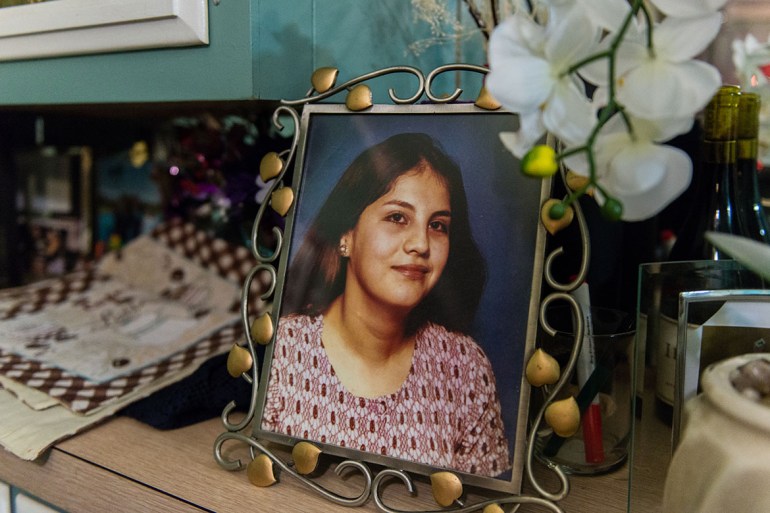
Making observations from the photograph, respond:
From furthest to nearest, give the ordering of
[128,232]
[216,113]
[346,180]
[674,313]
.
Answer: [128,232] < [216,113] < [346,180] < [674,313]

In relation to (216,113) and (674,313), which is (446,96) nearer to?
(674,313)

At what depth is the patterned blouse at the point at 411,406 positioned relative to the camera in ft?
1.68

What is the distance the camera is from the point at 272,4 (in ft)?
2.18

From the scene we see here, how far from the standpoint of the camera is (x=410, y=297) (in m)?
0.56

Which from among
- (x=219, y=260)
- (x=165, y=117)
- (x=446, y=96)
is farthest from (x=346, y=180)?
(x=165, y=117)

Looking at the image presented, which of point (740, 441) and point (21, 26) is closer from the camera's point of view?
point (740, 441)

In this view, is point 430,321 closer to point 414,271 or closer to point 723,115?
point 414,271

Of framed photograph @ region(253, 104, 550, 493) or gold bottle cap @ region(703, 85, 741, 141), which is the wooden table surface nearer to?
framed photograph @ region(253, 104, 550, 493)

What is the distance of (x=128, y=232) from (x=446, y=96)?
3.69ft

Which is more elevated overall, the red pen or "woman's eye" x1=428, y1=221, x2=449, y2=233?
"woman's eye" x1=428, y1=221, x2=449, y2=233

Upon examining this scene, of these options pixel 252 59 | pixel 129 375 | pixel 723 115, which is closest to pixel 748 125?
pixel 723 115

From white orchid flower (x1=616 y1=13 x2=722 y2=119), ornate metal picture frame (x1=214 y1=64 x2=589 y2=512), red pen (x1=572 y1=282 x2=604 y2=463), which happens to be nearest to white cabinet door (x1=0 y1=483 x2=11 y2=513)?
ornate metal picture frame (x1=214 y1=64 x2=589 y2=512)

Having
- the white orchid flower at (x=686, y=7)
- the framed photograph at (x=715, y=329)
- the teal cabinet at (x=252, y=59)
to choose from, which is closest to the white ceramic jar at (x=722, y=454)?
the framed photograph at (x=715, y=329)

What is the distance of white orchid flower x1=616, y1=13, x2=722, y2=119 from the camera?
1.24 feet
